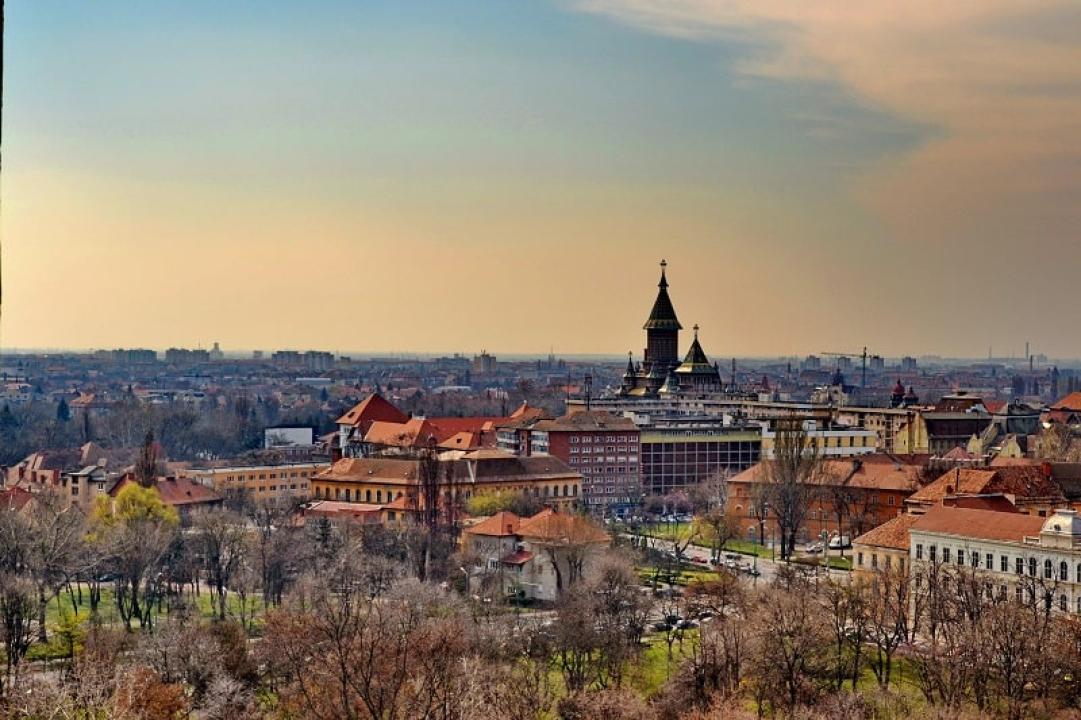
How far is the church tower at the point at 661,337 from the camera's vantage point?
107m

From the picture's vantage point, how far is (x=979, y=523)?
144ft

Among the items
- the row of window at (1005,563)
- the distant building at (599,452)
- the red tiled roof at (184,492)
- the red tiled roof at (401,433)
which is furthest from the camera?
the red tiled roof at (401,433)

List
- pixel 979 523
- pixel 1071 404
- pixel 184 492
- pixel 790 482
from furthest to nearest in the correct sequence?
pixel 1071 404
pixel 184 492
pixel 790 482
pixel 979 523

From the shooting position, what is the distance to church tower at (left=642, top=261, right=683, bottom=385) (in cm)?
10738

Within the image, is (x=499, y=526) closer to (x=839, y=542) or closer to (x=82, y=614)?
(x=839, y=542)

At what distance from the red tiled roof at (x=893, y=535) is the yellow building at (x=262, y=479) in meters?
33.0

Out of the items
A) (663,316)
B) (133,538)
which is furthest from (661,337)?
(133,538)

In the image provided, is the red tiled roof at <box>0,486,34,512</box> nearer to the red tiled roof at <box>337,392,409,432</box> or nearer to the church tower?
the red tiled roof at <box>337,392,409,432</box>

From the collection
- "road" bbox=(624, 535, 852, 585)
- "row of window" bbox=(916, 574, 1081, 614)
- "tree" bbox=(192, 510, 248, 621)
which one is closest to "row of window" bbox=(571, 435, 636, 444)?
"road" bbox=(624, 535, 852, 585)

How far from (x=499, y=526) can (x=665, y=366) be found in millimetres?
55036

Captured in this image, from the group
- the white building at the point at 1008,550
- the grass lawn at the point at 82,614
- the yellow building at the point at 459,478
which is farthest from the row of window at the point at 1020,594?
the yellow building at the point at 459,478

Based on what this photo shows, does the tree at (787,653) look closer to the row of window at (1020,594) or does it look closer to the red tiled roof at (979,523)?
the row of window at (1020,594)

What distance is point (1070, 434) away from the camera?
77250 mm

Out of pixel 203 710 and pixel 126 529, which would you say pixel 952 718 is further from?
pixel 126 529
